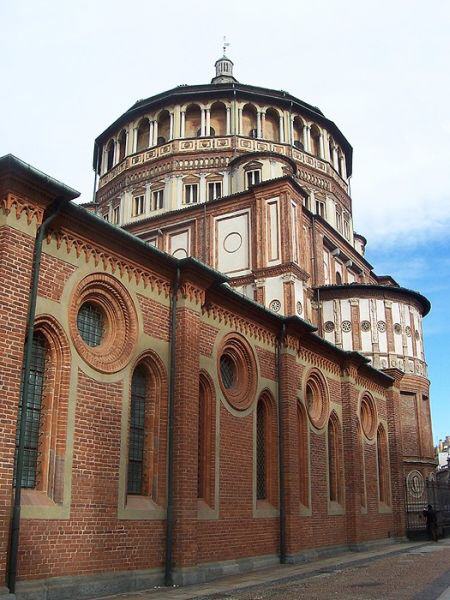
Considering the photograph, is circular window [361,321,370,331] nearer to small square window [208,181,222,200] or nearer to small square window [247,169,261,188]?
small square window [247,169,261,188]

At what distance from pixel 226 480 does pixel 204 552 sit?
5.84ft

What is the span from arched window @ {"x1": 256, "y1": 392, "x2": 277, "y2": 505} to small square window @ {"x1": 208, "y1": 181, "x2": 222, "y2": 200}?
18.2 m

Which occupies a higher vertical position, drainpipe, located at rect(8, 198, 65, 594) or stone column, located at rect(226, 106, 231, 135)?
stone column, located at rect(226, 106, 231, 135)

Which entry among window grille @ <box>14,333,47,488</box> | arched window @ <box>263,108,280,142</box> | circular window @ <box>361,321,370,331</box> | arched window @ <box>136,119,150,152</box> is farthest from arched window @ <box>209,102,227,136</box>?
window grille @ <box>14,333,47,488</box>

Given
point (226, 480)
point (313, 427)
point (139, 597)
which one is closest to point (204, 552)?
point (226, 480)

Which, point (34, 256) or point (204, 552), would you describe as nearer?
point (34, 256)

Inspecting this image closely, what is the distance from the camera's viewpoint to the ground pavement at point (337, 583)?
451 inches

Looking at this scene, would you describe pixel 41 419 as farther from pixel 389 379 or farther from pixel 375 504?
pixel 389 379

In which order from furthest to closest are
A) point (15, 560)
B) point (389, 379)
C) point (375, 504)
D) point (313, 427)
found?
1. point (389, 379)
2. point (375, 504)
3. point (313, 427)
4. point (15, 560)

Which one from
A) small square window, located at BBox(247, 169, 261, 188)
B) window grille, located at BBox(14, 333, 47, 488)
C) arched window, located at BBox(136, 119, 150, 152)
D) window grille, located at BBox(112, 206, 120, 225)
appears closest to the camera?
window grille, located at BBox(14, 333, 47, 488)

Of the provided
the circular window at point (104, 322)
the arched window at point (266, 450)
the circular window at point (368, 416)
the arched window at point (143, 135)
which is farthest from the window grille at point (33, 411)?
the arched window at point (143, 135)

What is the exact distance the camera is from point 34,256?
1081 cm

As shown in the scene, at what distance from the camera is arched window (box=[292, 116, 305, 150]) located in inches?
1454

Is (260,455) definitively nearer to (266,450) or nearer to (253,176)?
(266,450)
